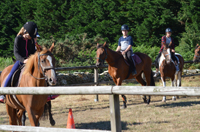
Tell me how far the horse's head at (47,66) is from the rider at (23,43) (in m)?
0.62

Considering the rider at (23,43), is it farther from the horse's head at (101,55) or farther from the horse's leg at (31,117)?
the horse's head at (101,55)

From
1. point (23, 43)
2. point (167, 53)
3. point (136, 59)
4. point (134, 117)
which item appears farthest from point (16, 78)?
point (167, 53)

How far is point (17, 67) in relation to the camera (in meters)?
5.07

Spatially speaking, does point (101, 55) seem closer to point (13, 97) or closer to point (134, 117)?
point (134, 117)

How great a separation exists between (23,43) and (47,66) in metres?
1.21

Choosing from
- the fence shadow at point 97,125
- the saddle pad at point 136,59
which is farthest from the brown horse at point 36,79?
the saddle pad at point 136,59

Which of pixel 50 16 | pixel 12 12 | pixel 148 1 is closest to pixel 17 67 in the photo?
pixel 148 1

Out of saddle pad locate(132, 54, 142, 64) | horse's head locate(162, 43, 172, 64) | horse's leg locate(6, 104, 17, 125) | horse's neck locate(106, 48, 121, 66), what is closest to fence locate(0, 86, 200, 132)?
horse's leg locate(6, 104, 17, 125)

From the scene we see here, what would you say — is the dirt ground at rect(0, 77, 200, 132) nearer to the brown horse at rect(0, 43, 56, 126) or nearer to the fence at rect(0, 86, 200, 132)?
the brown horse at rect(0, 43, 56, 126)

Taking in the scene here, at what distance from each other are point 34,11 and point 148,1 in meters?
14.6

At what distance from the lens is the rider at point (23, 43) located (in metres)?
5.01

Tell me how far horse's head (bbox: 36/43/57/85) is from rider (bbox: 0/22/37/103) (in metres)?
0.62

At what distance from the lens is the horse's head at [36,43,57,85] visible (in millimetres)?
4202

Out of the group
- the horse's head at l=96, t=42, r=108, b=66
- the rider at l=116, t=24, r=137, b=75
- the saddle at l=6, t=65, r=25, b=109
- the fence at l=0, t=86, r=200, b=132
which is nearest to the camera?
the fence at l=0, t=86, r=200, b=132
